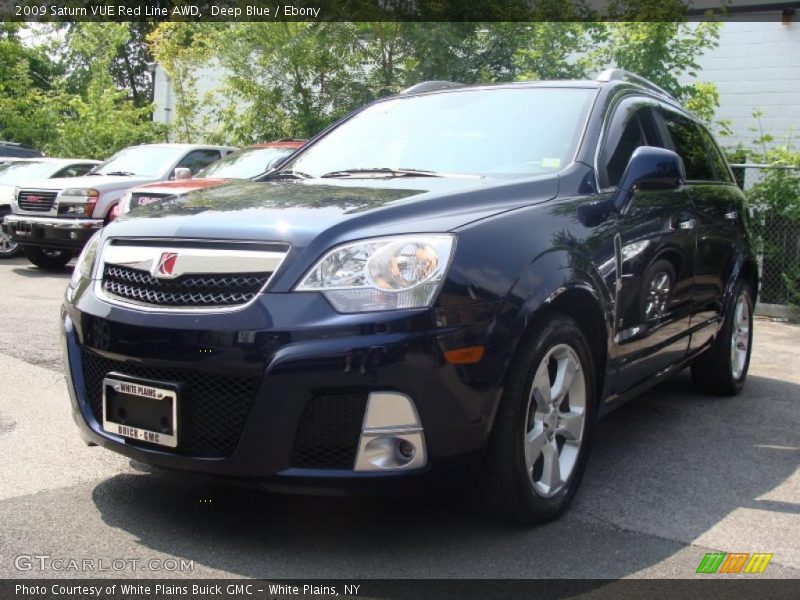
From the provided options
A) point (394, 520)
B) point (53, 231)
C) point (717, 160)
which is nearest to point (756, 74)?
point (717, 160)

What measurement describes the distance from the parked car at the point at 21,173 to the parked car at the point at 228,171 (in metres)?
2.64

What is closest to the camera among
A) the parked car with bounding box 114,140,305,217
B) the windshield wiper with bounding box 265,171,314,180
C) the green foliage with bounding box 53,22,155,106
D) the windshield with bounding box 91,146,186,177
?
the windshield wiper with bounding box 265,171,314,180

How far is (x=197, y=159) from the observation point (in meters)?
12.9

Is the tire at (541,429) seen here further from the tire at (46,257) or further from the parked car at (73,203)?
the tire at (46,257)

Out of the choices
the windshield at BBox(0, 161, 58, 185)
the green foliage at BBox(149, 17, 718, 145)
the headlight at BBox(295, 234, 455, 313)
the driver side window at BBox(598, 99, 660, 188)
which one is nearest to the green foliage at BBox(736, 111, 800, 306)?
the green foliage at BBox(149, 17, 718, 145)

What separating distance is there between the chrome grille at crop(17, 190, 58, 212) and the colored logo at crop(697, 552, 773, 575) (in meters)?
10.2

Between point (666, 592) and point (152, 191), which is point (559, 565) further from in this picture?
point (152, 191)

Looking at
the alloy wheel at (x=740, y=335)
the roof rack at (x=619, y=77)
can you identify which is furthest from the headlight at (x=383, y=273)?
the alloy wheel at (x=740, y=335)

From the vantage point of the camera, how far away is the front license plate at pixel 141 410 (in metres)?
3.06

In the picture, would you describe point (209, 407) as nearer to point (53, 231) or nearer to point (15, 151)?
point (53, 231)

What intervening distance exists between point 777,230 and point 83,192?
8238 millimetres

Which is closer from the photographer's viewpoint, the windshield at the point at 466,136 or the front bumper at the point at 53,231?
the windshield at the point at 466,136

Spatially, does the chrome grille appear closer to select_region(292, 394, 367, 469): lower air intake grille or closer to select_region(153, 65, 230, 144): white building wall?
select_region(153, 65, 230, 144): white building wall

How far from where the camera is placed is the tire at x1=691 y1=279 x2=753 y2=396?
5750 mm
